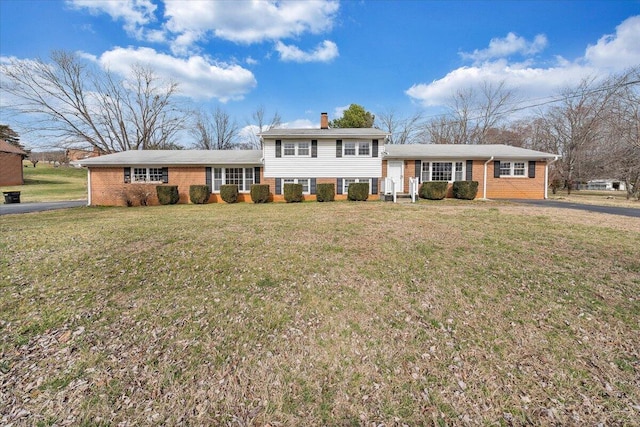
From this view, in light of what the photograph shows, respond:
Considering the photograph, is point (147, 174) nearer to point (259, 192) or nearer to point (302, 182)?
point (259, 192)

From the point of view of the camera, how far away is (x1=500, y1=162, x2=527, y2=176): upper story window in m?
17.8

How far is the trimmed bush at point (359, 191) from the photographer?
16.2 meters

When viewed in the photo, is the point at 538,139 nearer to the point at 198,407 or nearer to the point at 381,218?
the point at 381,218

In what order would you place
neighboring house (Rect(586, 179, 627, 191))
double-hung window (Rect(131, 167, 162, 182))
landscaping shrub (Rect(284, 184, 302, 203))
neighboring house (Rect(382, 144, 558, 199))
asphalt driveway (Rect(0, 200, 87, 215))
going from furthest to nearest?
1. neighboring house (Rect(586, 179, 627, 191))
2. neighboring house (Rect(382, 144, 558, 199))
3. double-hung window (Rect(131, 167, 162, 182))
4. landscaping shrub (Rect(284, 184, 302, 203))
5. asphalt driveway (Rect(0, 200, 87, 215))

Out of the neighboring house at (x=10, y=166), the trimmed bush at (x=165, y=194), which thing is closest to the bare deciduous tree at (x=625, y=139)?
the trimmed bush at (x=165, y=194)

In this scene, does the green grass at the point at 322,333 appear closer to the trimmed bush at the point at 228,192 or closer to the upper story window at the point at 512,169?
the trimmed bush at the point at 228,192

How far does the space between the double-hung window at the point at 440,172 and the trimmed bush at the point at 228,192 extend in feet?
37.3

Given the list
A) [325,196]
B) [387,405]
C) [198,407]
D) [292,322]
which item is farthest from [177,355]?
[325,196]

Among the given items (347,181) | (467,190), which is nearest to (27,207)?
(347,181)

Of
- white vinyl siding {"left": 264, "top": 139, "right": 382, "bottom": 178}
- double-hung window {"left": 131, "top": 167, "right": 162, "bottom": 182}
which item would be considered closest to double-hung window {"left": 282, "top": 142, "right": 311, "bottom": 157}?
white vinyl siding {"left": 264, "top": 139, "right": 382, "bottom": 178}

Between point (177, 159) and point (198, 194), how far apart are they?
299 centimetres

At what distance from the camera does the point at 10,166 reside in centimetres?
3281

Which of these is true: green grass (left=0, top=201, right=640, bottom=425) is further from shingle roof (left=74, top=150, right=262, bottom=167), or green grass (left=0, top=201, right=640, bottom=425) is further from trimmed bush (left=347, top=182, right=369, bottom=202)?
shingle roof (left=74, top=150, right=262, bottom=167)

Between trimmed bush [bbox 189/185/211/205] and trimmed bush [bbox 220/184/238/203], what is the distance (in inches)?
39.4
